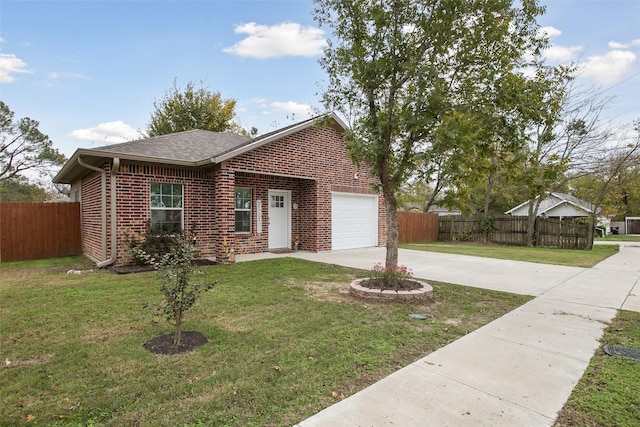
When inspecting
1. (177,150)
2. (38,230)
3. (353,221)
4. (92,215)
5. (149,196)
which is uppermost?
(177,150)

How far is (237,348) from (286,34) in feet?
41.3

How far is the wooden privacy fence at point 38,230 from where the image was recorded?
10188mm

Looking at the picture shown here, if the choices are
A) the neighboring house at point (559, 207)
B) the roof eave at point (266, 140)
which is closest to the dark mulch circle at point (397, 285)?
the roof eave at point (266, 140)

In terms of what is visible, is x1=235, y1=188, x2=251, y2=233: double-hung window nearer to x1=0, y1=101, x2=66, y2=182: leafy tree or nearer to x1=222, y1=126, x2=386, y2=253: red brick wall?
x1=222, y1=126, x2=386, y2=253: red brick wall

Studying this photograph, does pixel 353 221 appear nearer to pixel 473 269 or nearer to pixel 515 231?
pixel 473 269

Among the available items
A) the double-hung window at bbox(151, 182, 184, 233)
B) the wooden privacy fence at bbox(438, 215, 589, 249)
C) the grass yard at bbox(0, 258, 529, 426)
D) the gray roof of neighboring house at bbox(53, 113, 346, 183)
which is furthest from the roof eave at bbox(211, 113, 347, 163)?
the wooden privacy fence at bbox(438, 215, 589, 249)

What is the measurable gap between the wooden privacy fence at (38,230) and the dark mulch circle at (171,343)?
984 centimetres

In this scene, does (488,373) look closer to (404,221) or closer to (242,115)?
(404,221)

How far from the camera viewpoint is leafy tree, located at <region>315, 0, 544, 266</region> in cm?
527

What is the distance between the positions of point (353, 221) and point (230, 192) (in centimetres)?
548

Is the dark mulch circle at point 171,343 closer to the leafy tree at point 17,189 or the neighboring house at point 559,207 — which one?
the leafy tree at point 17,189

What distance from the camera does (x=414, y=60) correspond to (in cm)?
538

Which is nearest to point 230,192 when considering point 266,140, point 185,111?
point 266,140

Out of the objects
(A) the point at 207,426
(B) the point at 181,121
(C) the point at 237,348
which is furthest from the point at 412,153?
(B) the point at 181,121
